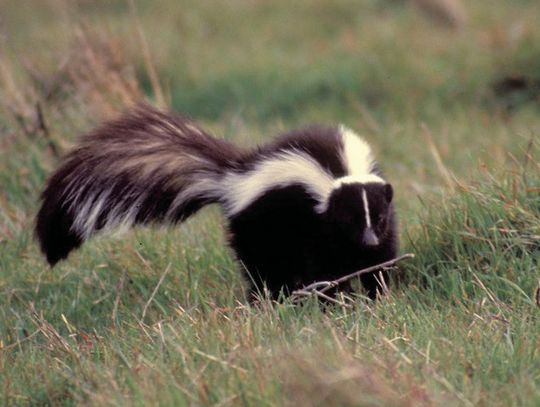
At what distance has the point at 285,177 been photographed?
5117mm

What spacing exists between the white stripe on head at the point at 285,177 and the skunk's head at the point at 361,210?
73 mm

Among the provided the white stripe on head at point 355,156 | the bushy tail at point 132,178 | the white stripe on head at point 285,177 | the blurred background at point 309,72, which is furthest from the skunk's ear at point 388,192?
the blurred background at point 309,72

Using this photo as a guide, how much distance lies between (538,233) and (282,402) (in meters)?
2.30

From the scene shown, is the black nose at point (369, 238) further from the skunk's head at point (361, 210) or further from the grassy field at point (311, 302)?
the grassy field at point (311, 302)

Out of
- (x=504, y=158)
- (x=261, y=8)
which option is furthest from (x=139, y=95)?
(x=261, y=8)

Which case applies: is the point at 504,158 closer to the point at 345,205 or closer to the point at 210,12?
the point at 345,205

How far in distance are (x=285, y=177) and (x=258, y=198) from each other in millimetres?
191

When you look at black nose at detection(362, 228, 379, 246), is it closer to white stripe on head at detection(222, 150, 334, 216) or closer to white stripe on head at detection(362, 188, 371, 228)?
white stripe on head at detection(362, 188, 371, 228)

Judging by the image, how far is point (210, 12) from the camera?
575 inches

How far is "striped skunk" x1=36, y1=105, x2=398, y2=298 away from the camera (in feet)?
16.9

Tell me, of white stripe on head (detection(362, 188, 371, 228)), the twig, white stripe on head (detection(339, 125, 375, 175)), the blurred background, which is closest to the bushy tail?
white stripe on head (detection(339, 125, 375, 175))

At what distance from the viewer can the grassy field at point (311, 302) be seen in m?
3.53

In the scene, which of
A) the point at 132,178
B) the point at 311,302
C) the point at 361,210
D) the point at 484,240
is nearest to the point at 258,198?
the point at 361,210

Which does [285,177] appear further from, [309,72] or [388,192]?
[309,72]
